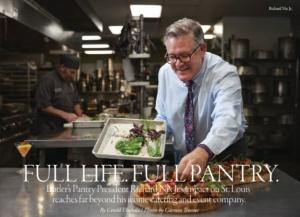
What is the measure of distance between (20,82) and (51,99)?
942 millimetres

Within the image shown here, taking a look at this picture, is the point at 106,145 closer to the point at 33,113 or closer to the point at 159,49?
the point at 33,113

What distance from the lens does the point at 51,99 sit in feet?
13.5

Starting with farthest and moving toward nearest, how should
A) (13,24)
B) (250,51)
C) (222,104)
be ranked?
(250,51) < (13,24) < (222,104)

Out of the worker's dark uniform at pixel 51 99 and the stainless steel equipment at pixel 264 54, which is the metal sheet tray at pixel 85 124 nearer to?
the worker's dark uniform at pixel 51 99

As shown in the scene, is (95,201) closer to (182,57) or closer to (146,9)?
(182,57)

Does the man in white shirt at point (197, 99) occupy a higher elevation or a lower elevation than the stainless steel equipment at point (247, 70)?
lower

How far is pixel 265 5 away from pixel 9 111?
137 inches

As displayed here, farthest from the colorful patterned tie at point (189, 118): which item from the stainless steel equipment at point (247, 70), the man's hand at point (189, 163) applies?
the stainless steel equipment at point (247, 70)

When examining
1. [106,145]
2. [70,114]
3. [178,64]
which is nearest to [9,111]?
[70,114]

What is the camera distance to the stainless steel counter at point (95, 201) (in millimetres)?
1311

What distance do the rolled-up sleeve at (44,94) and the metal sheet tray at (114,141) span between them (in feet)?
6.34

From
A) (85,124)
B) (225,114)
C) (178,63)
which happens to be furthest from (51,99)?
(225,114)

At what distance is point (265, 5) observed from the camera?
558cm

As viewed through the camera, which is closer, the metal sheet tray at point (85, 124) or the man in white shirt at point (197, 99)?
the man in white shirt at point (197, 99)
